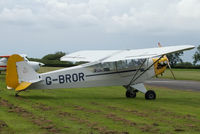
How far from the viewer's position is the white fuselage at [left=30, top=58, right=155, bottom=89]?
12.7 meters

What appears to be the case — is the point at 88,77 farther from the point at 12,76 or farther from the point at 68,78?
the point at 12,76

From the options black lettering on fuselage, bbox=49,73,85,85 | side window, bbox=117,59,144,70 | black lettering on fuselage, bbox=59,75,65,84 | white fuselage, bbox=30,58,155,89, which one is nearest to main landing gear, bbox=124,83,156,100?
white fuselage, bbox=30,58,155,89

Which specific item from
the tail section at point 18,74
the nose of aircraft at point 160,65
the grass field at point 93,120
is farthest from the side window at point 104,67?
the grass field at point 93,120

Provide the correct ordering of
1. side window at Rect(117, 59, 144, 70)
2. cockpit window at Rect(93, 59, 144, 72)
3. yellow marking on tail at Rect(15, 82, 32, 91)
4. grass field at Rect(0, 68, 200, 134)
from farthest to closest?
side window at Rect(117, 59, 144, 70), cockpit window at Rect(93, 59, 144, 72), yellow marking on tail at Rect(15, 82, 32, 91), grass field at Rect(0, 68, 200, 134)

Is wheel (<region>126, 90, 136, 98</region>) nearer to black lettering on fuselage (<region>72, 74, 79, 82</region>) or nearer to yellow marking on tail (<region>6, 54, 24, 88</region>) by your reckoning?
Result: black lettering on fuselage (<region>72, 74, 79, 82</region>)

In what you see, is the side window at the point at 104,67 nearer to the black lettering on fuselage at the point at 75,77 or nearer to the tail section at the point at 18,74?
the black lettering on fuselage at the point at 75,77

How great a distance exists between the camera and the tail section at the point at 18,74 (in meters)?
12.2

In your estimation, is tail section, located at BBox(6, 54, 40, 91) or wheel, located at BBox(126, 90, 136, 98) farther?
wheel, located at BBox(126, 90, 136, 98)

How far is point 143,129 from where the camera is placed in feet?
23.4

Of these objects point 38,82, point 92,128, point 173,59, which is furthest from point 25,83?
point 173,59

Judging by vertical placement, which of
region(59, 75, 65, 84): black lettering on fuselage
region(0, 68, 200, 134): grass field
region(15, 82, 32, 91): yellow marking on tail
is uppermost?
region(59, 75, 65, 84): black lettering on fuselage

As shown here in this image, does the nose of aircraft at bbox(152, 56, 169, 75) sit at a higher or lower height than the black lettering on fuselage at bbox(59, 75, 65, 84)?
higher

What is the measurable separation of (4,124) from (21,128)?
0.57m

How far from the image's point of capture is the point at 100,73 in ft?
44.4
